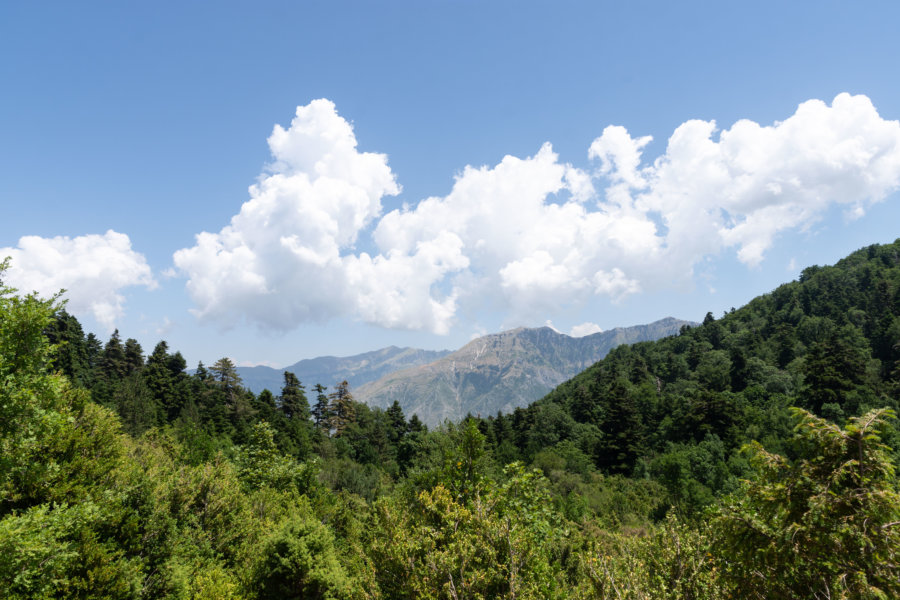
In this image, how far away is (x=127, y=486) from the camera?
54.0ft

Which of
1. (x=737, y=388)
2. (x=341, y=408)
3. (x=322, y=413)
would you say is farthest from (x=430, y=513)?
(x=737, y=388)

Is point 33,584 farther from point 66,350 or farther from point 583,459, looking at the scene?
point 66,350

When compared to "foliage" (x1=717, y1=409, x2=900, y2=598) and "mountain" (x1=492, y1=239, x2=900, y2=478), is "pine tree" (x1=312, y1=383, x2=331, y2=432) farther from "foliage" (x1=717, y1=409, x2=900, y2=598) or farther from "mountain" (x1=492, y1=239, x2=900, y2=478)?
"foliage" (x1=717, y1=409, x2=900, y2=598)

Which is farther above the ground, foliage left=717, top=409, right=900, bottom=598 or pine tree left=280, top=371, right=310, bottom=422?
pine tree left=280, top=371, right=310, bottom=422

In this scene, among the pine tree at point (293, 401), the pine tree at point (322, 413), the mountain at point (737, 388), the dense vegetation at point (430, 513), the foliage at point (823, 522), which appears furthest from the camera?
the pine tree at point (322, 413)

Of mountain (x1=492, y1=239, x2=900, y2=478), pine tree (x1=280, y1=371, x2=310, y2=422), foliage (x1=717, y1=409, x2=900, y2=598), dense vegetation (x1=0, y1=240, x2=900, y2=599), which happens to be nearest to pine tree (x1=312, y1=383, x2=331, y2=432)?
pine tree (x1=280, y1=371, x2=310, y2=422)

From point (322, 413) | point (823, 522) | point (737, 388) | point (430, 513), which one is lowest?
point (737, 388)

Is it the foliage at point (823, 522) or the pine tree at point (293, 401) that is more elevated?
the pine tree at point (293, 401)

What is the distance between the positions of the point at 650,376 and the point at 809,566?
331 ft

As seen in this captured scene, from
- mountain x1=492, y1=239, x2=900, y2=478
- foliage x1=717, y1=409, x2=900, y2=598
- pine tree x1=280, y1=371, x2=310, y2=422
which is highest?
pine tree x1=280, y1=371, x2=310, y2=422

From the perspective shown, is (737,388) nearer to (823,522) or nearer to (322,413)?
(322,413)

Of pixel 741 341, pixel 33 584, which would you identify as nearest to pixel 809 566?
pixel 33 584

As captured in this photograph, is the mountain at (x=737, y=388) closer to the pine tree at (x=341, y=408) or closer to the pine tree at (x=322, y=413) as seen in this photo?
the pine tree at (x=341, y=408)

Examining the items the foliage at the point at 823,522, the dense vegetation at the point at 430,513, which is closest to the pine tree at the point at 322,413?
the dense vegetation at the point at 430,513
